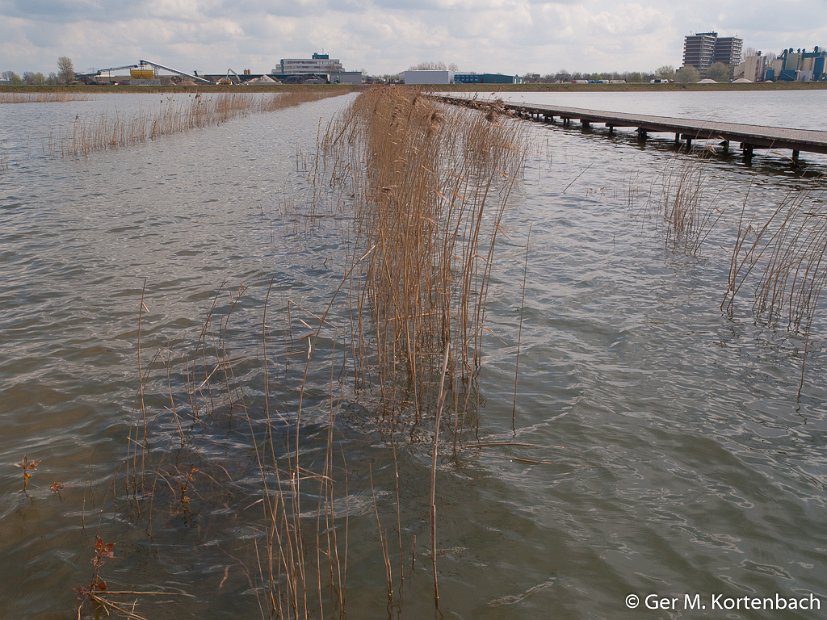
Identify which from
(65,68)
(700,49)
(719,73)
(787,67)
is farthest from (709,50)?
(65,68)

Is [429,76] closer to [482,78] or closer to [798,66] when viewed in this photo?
[482,78]

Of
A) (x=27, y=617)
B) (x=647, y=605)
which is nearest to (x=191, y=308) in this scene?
(x=27, y=617)

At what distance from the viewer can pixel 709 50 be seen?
16162 centimetres

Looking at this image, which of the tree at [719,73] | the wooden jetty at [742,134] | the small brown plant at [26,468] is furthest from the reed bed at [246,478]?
the tree at [719,73]

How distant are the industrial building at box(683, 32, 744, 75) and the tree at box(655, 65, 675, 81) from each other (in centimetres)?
2618

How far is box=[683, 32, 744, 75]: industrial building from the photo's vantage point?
160 metres

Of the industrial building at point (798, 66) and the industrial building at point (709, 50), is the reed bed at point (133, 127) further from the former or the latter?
the industrial building at point (709, 50)

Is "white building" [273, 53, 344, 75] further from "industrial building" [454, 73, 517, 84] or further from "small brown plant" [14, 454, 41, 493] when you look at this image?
"small brown plant" [14, 454, 41, 493]

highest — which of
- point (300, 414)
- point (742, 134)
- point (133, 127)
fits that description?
point (133, 127)

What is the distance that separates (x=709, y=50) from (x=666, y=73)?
43313mm

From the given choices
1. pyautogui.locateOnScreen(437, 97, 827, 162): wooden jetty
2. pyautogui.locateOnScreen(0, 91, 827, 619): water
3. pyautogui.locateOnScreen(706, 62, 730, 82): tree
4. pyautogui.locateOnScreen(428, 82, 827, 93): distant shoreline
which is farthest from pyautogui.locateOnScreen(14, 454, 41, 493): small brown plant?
pyautogui.locateOnScreen(706, 62, 730, 82): tree

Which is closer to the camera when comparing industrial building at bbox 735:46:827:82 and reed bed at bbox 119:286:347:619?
reed bed at bbox 119:286:347:619

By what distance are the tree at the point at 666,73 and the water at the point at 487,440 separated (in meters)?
132

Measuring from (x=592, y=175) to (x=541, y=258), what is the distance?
7.66 metres
